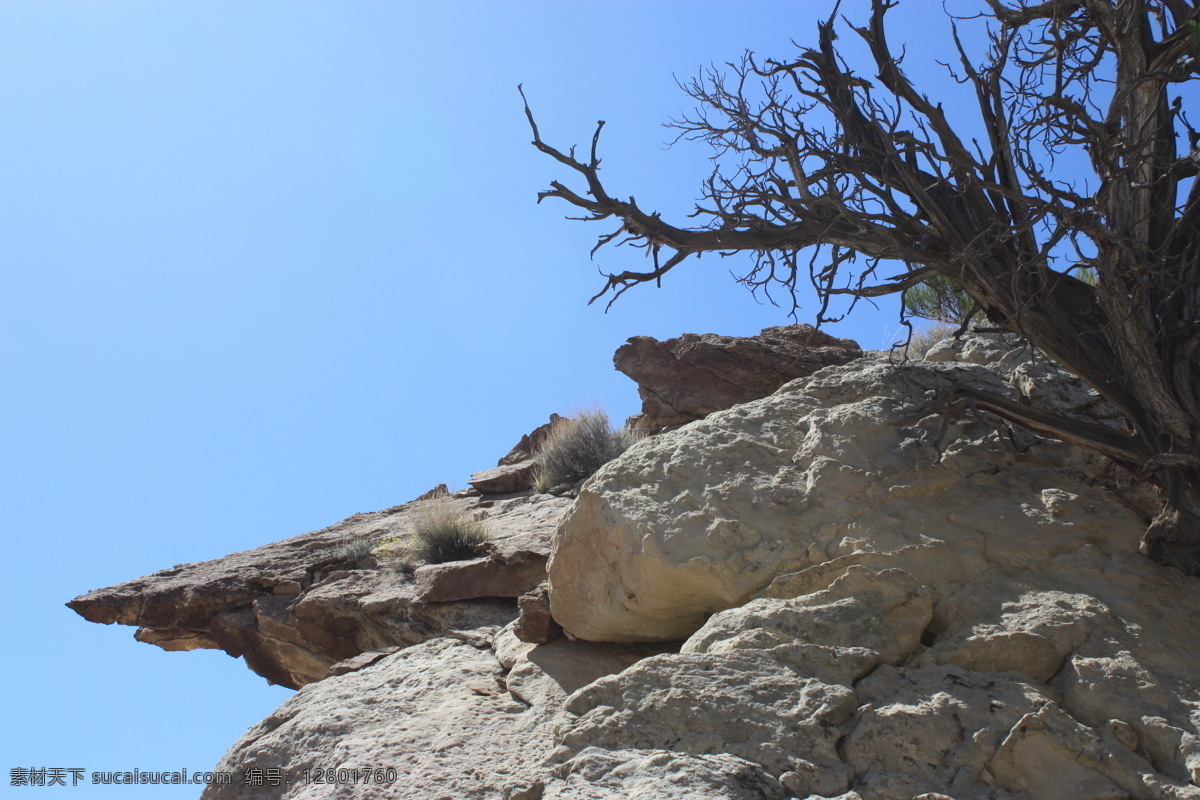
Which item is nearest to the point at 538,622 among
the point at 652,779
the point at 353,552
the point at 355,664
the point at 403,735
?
the point at 403,735

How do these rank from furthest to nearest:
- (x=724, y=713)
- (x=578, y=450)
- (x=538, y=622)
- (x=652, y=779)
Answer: (x=578, y=450) → (x=538, y=622) → (x=724, y=713) → (x=652, y=779)

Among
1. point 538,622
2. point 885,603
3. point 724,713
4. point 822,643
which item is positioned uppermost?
point 538,622

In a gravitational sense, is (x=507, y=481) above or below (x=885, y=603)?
above

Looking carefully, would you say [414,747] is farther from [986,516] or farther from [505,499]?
[505,499]

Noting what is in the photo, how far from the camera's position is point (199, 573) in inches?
375

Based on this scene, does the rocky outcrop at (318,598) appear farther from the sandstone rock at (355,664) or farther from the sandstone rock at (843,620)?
the sandstone rock at (843,620)

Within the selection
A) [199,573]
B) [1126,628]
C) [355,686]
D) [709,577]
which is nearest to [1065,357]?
[1126,628]

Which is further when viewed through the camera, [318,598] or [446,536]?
[446,536]

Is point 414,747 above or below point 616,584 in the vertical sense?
below

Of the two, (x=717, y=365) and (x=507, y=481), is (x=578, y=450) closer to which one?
(x=507, y=481)

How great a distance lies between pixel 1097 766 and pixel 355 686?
12.3 ft

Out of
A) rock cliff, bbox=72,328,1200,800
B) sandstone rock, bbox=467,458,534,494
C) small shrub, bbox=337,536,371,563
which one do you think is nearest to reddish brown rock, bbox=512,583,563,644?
rock cliff, bbox=72,328,1200,800

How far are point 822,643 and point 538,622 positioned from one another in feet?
6.34

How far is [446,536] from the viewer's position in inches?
342
